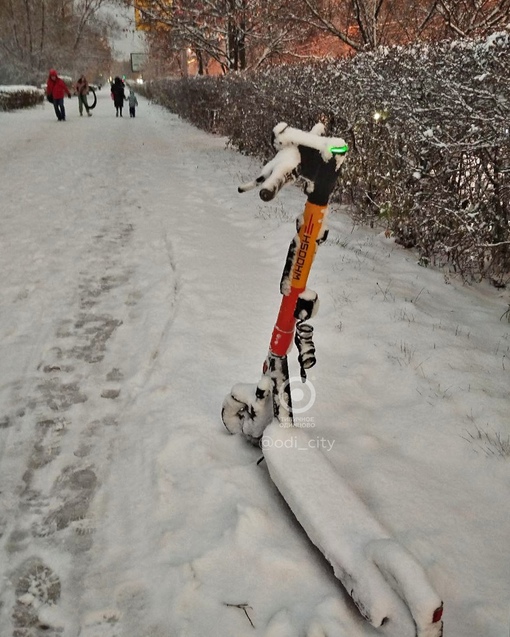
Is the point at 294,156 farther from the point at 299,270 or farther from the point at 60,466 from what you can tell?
the point at 60,466

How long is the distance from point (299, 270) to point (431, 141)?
8.73 ft

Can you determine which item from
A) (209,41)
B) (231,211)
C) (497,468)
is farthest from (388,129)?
(209,41)

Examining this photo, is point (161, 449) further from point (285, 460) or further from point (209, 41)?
point (209, 41)

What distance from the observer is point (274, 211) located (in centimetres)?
670

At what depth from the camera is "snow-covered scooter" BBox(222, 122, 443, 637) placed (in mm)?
1513

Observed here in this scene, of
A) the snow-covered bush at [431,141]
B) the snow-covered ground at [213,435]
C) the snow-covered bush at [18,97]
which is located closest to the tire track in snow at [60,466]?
the snow-covered ground at [213,435]

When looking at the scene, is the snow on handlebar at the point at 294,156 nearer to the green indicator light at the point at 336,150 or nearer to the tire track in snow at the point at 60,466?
the green indicator light at the point at 336,150

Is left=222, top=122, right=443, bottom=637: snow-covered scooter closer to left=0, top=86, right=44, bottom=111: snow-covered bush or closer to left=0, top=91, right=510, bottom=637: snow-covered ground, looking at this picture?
left=0, top=91, right=510, bottom=637: snow-covered ground

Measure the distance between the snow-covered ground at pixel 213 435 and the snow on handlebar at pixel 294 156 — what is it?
1.39 meters

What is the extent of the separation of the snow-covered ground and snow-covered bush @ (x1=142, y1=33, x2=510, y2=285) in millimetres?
421

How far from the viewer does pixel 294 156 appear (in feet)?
5.90

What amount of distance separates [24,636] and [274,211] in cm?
581

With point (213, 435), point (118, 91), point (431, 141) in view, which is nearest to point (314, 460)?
point (213, 435)

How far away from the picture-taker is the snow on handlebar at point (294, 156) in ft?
5.72
